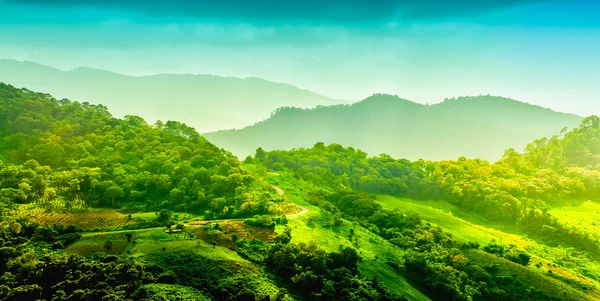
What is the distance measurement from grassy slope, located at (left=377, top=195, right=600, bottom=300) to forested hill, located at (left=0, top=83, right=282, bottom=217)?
114ft

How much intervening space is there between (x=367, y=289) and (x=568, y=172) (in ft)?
303

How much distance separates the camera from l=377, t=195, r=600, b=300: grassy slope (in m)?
50.8

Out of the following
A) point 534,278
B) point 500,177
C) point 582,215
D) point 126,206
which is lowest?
point 534,278

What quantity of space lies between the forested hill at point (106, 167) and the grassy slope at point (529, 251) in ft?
114

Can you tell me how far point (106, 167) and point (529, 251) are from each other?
72.9m

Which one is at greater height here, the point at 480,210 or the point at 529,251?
the point at 480,210

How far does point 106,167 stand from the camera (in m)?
61.0

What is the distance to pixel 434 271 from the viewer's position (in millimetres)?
46594

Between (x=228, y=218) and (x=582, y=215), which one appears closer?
(x=228, y=218)

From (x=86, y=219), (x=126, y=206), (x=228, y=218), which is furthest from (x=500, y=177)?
(x=86, y=219)

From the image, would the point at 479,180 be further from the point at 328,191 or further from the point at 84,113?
the point at 84,113

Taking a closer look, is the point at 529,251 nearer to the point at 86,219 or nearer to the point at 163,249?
the point at 163,249

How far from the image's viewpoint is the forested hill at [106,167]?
52.0 m

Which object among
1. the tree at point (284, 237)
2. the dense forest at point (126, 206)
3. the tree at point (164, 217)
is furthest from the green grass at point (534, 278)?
the tree at point (164, 217)
